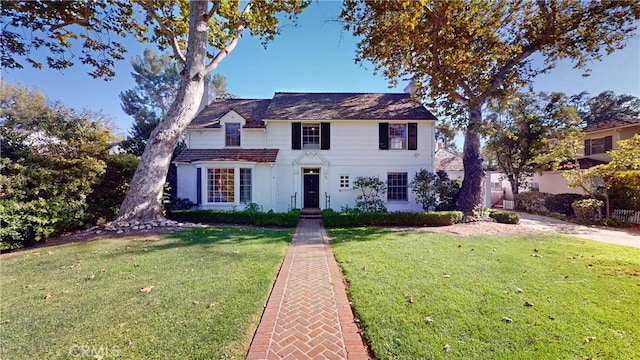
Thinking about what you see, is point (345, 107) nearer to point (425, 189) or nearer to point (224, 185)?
point (425, 189)

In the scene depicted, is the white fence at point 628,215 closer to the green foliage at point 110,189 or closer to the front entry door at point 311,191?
the front entry door at point 311,191

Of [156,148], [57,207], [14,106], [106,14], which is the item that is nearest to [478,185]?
[156,148]

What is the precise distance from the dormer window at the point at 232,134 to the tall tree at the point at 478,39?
8411 millimetres

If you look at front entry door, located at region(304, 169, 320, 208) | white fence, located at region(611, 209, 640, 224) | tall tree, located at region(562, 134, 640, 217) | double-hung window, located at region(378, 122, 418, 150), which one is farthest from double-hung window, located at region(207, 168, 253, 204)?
white fence, located at region(611, 209, 640, 224)

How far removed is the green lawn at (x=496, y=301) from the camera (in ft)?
9.32

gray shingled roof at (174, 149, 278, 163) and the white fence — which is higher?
gray shingled roof at (174, 149, 278, 163)

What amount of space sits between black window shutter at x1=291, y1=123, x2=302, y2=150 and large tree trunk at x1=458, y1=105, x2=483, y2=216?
9.14 m

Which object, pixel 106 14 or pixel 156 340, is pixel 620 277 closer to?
pixel 156 340

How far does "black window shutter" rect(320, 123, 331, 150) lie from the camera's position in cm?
1500

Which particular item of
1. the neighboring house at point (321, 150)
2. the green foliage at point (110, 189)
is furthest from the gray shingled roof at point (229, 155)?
the green foliage at point (110, 189)

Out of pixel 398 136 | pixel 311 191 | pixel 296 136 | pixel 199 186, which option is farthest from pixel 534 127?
pixel 199 186

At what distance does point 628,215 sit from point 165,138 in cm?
2265

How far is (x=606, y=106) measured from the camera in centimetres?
3156

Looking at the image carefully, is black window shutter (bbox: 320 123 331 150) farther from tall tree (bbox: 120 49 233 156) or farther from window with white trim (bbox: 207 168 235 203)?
tall tree (bbox: 120 49 233 156)
